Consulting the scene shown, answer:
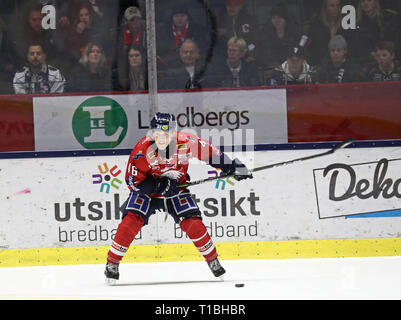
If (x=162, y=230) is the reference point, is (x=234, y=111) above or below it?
above

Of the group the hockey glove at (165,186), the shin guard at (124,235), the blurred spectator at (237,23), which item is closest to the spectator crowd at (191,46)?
the blurred spectator at (237,23)

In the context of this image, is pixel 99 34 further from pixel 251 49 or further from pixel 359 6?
pixel 359 6

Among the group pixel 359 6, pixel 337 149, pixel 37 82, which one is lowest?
pixel 337 149

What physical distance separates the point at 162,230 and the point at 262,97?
1180mm

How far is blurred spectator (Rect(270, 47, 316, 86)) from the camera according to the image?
6621mm

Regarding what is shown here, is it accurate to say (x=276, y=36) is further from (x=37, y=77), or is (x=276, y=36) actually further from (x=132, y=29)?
(x=37, y=77)

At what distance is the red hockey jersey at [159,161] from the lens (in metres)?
5.85

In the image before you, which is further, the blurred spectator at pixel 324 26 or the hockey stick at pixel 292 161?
the blurred spectator at pixel 324 26

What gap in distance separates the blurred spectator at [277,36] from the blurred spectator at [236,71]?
10cm

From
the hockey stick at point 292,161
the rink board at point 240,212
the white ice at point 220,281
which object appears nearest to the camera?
the white ice at point 220,281

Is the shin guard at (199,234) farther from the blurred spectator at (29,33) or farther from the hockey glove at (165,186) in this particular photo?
the blurred spectator at (29,33)

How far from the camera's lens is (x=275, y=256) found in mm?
6586
